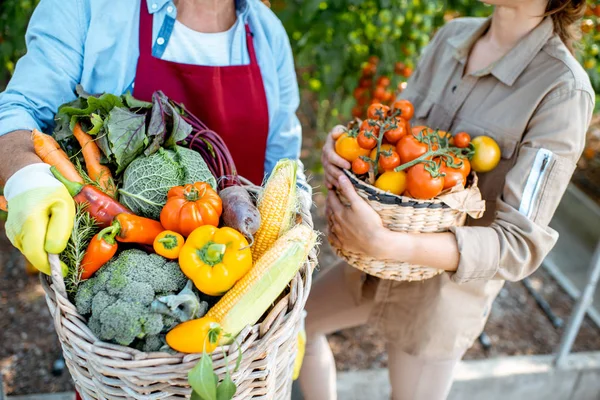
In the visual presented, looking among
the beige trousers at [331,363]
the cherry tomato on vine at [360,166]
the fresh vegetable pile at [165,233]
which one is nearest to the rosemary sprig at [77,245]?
the fresh vegetable pile at [165,233]

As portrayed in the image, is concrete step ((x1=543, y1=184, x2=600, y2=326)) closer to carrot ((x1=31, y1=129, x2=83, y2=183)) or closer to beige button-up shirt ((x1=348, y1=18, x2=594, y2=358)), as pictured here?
beige button-up shirt ((x1=348, y1=18, x2=594, y2=358))

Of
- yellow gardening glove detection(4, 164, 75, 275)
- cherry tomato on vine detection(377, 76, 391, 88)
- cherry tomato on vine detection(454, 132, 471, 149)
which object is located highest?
yellow gardening glove detection(4, 164, 75, 275)

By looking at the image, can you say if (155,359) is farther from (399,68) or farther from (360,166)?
(399,68)

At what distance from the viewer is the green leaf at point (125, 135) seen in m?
1.26

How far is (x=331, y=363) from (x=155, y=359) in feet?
4.29

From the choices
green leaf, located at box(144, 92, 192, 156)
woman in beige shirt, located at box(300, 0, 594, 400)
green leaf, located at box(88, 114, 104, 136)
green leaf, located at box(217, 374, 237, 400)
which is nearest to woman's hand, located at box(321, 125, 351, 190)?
woman in beige shirt, located at box(300, 0, 594, 400)

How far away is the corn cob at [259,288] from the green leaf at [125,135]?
43cm

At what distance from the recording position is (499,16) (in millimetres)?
1745

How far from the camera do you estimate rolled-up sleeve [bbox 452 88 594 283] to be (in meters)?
1.50

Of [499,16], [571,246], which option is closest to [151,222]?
[499,16]

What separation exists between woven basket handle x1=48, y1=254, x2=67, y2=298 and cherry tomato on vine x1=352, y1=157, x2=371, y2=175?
0.86m

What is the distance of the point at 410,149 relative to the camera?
4.99 ft

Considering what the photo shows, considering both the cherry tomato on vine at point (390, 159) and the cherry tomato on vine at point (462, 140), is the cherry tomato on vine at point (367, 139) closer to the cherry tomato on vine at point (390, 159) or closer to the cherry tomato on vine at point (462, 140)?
the cherry tomato on vine at point (390, 159)

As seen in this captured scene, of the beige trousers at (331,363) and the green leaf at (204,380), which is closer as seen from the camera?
the green leaf at (204,380)
